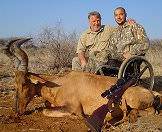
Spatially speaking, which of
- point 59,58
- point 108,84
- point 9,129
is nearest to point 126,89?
point 108,84

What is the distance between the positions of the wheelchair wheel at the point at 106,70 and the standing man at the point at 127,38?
35 cm

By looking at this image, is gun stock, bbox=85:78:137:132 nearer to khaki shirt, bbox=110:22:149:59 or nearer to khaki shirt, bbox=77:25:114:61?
khaki shirt, bbox=110:22:149:59

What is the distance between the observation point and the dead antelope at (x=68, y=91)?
8125mm

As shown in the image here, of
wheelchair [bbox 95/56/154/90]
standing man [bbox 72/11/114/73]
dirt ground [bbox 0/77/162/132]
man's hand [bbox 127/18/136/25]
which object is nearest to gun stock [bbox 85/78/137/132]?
dirt ground [bbox 0/77/162/132]

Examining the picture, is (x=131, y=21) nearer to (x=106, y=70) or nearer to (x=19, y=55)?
(x=106, y=70)

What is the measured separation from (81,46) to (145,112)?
3.01 metres

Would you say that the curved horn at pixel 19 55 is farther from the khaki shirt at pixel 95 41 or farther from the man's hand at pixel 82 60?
the khaki shirt at pixel 95 41

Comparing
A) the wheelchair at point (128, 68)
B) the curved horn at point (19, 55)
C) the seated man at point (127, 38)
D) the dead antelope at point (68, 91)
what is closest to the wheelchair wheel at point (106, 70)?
the wheelchair at point (128, 68)

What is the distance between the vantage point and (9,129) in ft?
23.5

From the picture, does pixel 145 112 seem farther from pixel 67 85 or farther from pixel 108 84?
pixel 67 85

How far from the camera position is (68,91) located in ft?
27.2

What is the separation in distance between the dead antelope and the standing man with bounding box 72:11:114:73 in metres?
1.26

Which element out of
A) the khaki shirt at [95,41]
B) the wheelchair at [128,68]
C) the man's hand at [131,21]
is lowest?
the wheelchair at [128,68]

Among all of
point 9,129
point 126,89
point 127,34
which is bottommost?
point 9,129
